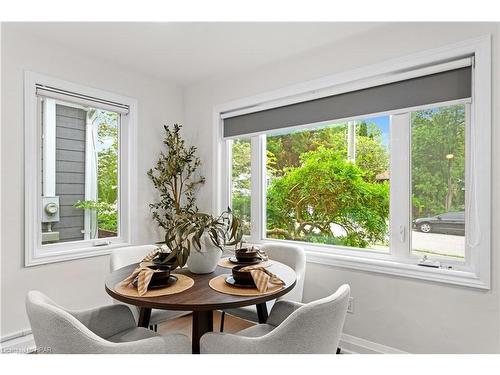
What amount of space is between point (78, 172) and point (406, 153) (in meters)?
2.80

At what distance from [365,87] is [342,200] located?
0.92 metres

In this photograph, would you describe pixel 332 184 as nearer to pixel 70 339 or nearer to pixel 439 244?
pixel 439 244

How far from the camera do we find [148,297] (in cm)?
144

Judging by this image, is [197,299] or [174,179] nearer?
[197,299]

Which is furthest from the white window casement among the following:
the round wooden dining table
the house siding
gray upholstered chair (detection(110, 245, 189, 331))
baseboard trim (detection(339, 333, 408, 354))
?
the house siding

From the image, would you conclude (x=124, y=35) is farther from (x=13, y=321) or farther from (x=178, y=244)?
(x=13, y=321)

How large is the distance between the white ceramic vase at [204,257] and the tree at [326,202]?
122 centimetres

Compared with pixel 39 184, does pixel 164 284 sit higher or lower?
lower

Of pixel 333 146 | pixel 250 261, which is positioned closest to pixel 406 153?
pixel 333 146

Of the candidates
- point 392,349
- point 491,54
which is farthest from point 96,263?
point 491,54

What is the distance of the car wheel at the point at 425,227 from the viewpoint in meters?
2.18

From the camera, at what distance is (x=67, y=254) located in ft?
8.65

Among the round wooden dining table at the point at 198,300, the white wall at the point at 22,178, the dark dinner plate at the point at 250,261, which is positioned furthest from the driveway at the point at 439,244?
the white wall at the point at 22,178

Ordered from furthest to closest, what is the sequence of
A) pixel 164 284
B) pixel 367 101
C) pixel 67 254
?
pixel 67 254 → pixel 367 101 → pixel 164 284
